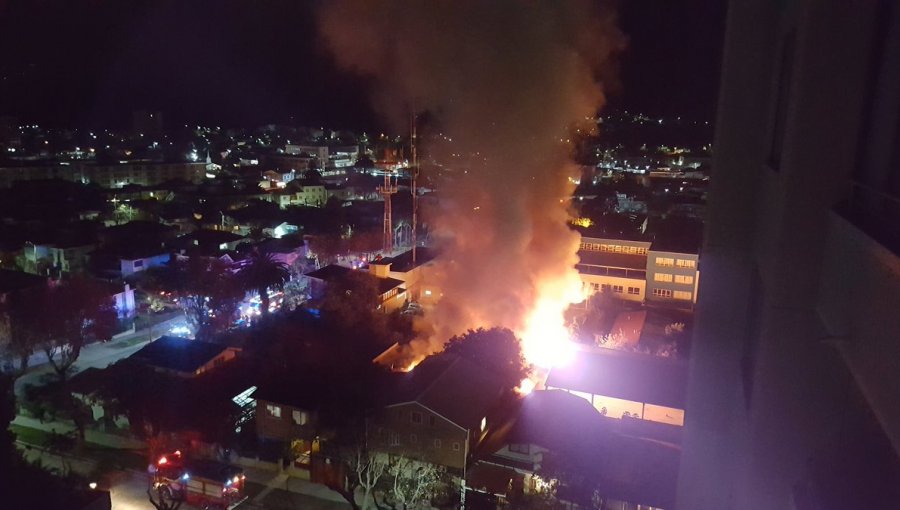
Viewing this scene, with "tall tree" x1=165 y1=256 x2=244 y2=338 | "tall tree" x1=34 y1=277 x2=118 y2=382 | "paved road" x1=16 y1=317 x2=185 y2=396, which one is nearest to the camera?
"tall tree" x1=34 y1=277 x2=118 y2=382

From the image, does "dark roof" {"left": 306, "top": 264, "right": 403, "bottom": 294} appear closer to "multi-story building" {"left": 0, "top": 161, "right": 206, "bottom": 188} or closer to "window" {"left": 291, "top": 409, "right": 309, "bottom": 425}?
"window" {"left": 291, "top": 409, "right": 309, "bottom": 425}

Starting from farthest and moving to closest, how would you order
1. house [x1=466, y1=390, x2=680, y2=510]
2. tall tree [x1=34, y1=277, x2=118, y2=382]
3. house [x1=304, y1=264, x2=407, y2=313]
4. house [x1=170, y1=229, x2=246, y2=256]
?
house [x1=170, y1=229, x2=246, y2=256], house [x1=304, y1=264, x2=407, y2=313], tall tree [x1=34, y1=277, x2=118, y2=382], house [x1=466, y1=390, x2=680, y2=510]

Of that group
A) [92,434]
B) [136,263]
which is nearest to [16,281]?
[136,263]

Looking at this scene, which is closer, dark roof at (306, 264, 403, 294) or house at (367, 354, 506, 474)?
house at (367, 354, 506, 474)

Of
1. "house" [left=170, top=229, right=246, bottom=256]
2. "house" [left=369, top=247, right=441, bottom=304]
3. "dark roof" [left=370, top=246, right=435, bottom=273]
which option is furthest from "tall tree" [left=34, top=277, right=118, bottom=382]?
"dark roof" [left=370, top=246, right=435, bottom=273]

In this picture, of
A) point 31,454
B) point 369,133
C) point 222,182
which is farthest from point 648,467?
point 369,133

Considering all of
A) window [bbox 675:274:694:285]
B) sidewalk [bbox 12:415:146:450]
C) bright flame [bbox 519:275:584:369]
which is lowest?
sidewalk [bbox 12:415:146:450]

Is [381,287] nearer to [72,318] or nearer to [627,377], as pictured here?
[72,318]

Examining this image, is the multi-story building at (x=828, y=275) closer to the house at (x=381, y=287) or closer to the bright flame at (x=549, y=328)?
the bright flame at (x=549, y=328)

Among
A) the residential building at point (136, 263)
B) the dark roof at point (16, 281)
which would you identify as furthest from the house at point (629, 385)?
the residential building at point (136, 263)
